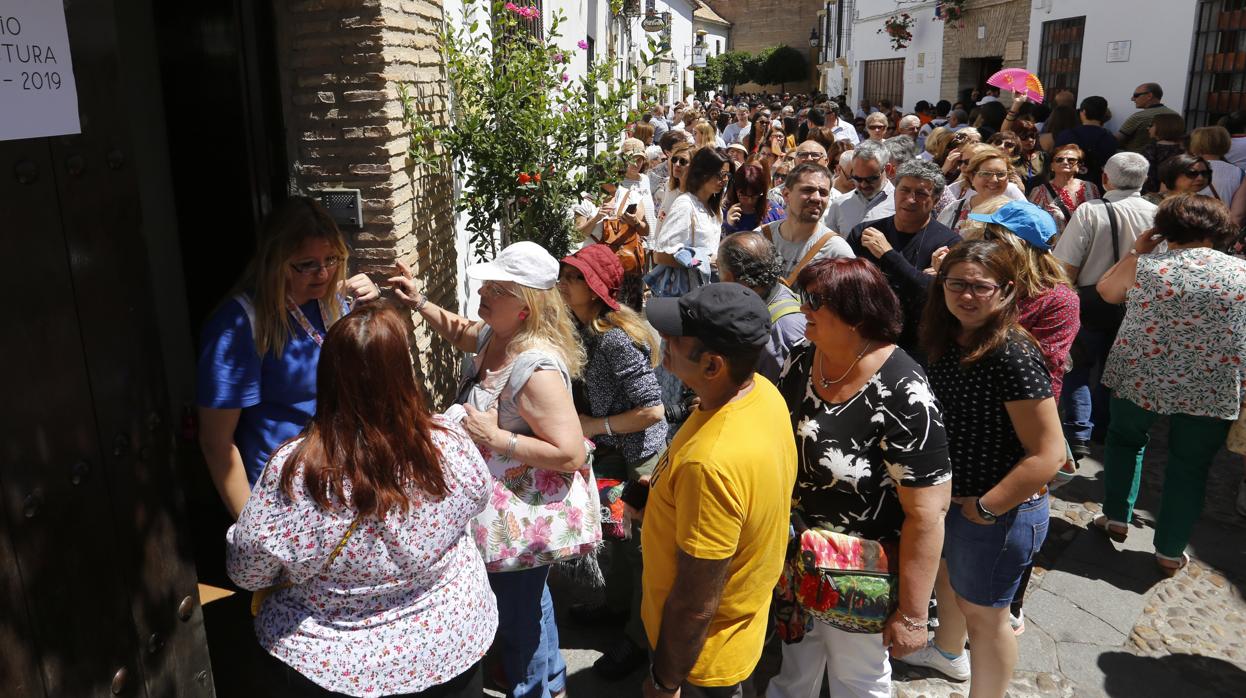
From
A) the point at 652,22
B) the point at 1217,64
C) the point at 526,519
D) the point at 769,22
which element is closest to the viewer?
the point at 526,519

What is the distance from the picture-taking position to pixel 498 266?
2785mm

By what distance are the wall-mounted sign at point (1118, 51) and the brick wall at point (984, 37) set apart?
3010 millimetres

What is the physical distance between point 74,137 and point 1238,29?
11.5 m

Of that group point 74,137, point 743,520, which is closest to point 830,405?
point 743,520

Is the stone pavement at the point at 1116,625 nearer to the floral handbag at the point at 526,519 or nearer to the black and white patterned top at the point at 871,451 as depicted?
the floral handbag at the point at 526,519

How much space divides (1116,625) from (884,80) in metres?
22.7

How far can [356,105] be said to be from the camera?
152 inches

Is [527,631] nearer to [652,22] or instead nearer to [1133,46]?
[1133,46]

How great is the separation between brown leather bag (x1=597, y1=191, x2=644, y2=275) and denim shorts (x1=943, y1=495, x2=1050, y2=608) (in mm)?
3748

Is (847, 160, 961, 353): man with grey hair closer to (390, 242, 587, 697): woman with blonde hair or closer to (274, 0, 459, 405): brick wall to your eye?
(390, 242, 587, 697): woman with blonde hair

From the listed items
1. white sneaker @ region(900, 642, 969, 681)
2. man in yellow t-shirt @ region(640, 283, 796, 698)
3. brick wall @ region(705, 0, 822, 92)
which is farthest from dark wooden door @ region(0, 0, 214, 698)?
brick wall @ region(705, 0, 822, 92)

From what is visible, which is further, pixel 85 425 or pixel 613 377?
pixel 613 377

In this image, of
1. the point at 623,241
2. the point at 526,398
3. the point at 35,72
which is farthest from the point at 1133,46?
the point at 35,72

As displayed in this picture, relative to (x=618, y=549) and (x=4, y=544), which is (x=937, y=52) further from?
(x=4, y=544)
